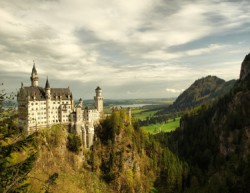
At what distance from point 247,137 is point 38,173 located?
134169 mm

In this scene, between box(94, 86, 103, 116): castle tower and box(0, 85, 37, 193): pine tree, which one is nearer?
box(0, 85, 37, 193): pine tree

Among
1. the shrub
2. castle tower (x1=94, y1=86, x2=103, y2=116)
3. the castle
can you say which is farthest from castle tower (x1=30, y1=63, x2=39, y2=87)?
castle tower (x1=94, y1=86, x2=103, y2=116)

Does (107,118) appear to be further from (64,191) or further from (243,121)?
(243,121)

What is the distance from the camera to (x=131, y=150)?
147875 mm

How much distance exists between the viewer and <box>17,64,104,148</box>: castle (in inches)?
4706

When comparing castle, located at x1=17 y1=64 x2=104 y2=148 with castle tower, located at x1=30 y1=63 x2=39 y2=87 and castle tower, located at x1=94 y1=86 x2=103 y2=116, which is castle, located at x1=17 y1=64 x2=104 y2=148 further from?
castle tower, located at x1=94 y1=86 x2=103 y2=116

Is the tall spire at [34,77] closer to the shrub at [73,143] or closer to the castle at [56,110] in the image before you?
the castle at [56,110]

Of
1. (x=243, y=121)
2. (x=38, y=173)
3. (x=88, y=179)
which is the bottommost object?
(x=88, y=179)

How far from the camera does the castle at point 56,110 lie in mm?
119525

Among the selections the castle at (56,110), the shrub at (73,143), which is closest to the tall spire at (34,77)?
the castle at (56,110)

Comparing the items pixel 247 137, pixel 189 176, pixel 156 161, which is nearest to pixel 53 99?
pixel 156 161

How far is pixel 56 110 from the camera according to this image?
127 metres

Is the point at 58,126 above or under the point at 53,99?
under

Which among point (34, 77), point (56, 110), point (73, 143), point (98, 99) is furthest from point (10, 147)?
point (98, 99)
